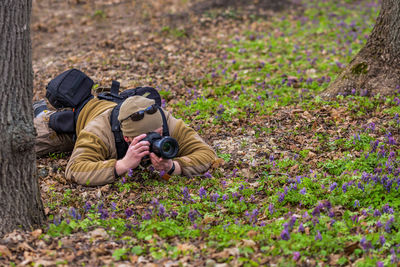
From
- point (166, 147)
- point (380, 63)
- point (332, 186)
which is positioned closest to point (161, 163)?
point (166, 147)

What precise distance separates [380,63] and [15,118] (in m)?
6.25

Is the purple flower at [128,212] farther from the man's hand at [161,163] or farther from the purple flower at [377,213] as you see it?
the purple flower at [377,213]

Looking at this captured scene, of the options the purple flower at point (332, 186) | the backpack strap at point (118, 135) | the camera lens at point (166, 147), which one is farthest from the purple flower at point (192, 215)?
the purple flower at point (332, 186)

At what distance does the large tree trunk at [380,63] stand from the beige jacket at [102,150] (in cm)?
334

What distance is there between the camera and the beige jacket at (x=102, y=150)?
224 inches

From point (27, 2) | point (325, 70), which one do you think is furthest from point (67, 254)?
point (325, 70)

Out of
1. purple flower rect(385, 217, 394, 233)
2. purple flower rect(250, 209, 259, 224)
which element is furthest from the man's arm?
purple flower rect(385, 217, 394, 233)

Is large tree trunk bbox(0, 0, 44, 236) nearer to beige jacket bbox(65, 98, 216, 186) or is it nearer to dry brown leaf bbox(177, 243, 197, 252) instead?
beige jacket bbox(65, 98, 216, 186)

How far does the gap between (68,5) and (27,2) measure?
12.8 metres

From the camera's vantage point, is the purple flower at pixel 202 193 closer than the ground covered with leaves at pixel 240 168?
No

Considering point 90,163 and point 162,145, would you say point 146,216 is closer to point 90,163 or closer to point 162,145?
point 162,145

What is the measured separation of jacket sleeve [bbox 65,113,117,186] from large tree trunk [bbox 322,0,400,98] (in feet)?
14.5

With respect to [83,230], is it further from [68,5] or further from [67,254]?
[68,5]

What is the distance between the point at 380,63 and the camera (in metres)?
7.91
